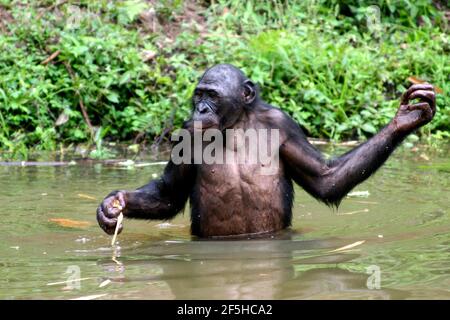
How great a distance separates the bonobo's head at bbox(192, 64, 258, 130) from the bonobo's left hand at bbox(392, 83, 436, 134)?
1.00 meters

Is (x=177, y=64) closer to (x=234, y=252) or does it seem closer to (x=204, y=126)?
(x=204, y=126)

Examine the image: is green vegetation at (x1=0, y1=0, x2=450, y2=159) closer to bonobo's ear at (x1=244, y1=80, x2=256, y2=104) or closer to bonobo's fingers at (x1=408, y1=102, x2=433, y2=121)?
bonobo's ear at (x1=244, y1=80, x2=256, y2=104)

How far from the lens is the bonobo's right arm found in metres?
6.30

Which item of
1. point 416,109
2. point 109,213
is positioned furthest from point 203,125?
point 416,109

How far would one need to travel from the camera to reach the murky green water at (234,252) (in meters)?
4.45

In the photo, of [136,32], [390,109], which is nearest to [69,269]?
[390,109]

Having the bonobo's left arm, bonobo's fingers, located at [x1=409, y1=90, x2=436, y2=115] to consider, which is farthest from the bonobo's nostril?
bonobo's fingers, located at [x1=409, y1=90, x2=436, y2=115]

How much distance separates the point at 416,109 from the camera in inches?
228

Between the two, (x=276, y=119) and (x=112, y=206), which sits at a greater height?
(x=276, y=119)

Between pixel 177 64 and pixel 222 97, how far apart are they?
168 inches

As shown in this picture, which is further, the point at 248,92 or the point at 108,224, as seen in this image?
the point at 248,92

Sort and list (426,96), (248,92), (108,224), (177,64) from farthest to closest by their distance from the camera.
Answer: (177,64)
(248,92)
(108,224)
(426,96)

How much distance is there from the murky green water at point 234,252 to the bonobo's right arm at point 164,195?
0.45 feet

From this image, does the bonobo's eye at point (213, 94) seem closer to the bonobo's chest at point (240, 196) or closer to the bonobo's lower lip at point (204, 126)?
the bonobo's lower lip at point (204, 126)
